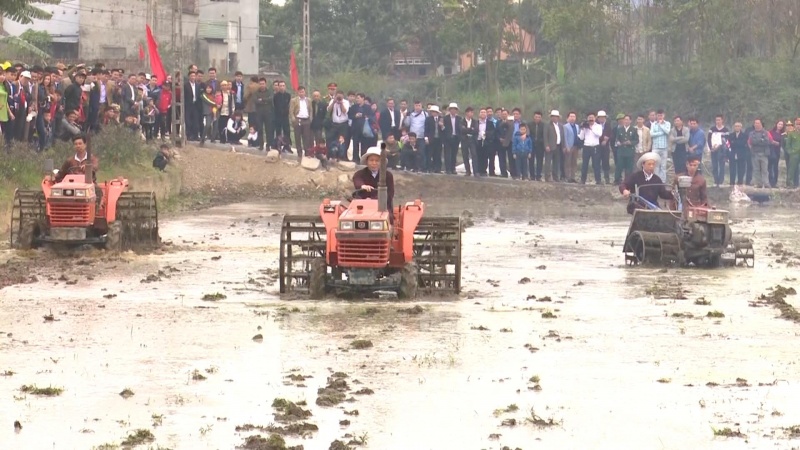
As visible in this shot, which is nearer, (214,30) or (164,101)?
(164,101)

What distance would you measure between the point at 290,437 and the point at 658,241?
465 inches

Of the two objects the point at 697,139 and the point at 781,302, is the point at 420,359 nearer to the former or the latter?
the point at 781,302

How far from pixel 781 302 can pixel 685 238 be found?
4.17 meters

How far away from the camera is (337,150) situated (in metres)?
38.4

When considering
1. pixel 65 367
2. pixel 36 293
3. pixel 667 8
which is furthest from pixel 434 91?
pixel 65 367

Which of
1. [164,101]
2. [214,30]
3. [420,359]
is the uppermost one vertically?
[214,30]

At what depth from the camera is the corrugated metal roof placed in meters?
78.0

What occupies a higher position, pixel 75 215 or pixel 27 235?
pixel 75 215

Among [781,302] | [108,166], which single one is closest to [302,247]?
[781,302]

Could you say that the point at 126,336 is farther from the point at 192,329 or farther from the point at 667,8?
the point at 667,8

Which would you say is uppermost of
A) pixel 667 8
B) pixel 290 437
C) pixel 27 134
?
pixel 667 8

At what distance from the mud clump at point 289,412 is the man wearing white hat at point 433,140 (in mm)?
27129

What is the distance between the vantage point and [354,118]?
38.1 meters

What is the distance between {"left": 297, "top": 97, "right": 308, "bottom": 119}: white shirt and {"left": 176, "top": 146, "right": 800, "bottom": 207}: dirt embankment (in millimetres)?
1160
